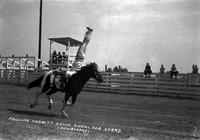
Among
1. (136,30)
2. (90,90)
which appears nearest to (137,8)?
(136,30)

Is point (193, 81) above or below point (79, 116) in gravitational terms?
above

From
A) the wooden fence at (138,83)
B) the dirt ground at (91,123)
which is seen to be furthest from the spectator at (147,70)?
the dirt ground at (91,123)

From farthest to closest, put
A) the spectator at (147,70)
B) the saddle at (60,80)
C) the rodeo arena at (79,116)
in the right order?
the spectator at (147,70) → the saddle at (60,80) → the rodeo arena at (79,116)

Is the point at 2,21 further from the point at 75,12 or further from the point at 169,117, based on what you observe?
the point at 169,117

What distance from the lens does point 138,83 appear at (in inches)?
937

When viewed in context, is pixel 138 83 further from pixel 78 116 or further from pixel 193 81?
pixel 78 116

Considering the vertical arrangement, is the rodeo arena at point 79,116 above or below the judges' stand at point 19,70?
below

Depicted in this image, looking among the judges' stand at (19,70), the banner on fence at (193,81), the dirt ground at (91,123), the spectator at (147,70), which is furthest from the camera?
the judges' stand at (19,70)

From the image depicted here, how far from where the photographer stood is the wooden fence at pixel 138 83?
21.3 metres

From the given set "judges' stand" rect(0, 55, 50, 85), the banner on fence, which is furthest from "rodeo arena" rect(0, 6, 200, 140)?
"judges' stand" rect(0, 55, 50, 85)
